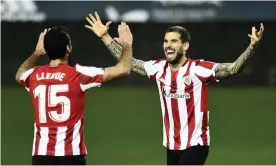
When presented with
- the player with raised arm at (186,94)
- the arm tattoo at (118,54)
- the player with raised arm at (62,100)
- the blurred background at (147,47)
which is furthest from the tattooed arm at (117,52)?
the blurred background at (147,47)

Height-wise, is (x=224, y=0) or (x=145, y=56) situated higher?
(x=224, y=0)

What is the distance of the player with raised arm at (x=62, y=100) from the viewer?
598 centimetres

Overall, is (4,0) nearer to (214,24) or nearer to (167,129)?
(214,24)

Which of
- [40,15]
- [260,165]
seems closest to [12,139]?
[260,165]

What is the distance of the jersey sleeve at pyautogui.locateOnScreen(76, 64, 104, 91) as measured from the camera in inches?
239

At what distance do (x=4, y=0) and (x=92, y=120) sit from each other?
9530 mm

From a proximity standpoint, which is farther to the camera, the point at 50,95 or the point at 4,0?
the point at 4,0

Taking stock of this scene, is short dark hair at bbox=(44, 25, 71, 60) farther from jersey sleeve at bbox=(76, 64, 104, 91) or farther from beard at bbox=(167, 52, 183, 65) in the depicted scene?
beard at bbox=(167, 52, 183, 65)

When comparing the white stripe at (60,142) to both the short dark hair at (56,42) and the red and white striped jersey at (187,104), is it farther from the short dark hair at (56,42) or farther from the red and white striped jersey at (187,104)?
the red and white striped jersey at (187,104)

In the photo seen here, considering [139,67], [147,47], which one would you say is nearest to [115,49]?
[139,67]

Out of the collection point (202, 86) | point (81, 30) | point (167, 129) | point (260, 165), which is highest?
point (81, 30)

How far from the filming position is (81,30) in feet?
81.1

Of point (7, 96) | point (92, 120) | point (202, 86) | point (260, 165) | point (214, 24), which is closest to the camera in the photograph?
point (202, 86)

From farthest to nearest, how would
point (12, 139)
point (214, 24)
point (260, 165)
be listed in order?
point (214, 24) < point (12, 139) < point (260, 165)
